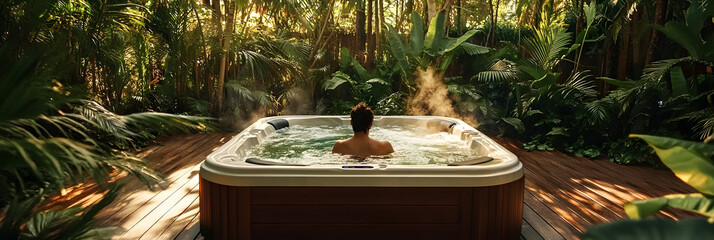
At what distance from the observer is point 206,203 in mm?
2508

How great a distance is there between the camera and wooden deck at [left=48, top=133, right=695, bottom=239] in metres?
2.78

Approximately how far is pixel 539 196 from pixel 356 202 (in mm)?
1632

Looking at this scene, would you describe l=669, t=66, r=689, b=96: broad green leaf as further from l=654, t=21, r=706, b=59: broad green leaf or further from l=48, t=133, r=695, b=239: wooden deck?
l=48, t=133, r=695, b=239: wooden deck

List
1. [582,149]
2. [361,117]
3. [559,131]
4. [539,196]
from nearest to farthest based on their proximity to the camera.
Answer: [361,117] < [539,196] < [582,149] < [559,131]

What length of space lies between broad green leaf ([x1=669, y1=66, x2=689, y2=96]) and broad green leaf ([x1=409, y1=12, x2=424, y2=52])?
9.55ft

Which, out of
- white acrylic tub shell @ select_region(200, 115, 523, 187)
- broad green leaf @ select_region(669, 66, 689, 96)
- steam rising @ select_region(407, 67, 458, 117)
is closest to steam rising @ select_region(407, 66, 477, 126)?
steam rising @ select_region(407, 67, 458, 117)

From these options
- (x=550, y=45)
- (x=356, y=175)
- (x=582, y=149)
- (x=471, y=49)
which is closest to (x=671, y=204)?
(x=356, y=175)

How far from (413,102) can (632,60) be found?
274 centimetres

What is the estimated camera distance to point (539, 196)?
11.5 ft

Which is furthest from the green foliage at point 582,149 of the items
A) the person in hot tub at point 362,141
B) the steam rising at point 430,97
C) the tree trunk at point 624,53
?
the person in hot tub at point 362,141

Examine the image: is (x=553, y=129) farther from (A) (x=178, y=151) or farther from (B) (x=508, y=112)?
(A) (x=178, y=151)

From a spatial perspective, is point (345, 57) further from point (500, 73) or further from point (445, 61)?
point (500, 73)

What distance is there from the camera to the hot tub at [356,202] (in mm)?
2434

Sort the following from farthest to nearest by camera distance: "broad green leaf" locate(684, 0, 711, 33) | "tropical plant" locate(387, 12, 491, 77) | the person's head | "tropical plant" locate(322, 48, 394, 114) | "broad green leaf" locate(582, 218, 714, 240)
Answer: "tropical plant" locate(322, 48, 394, 114) < "tropical plant" locate(387, 12, 491, 77) < "broad green leaf" locate(684, 0, 711, 33) < the person's head < "broad green leaf" locate(582, 218, 714, 240)
